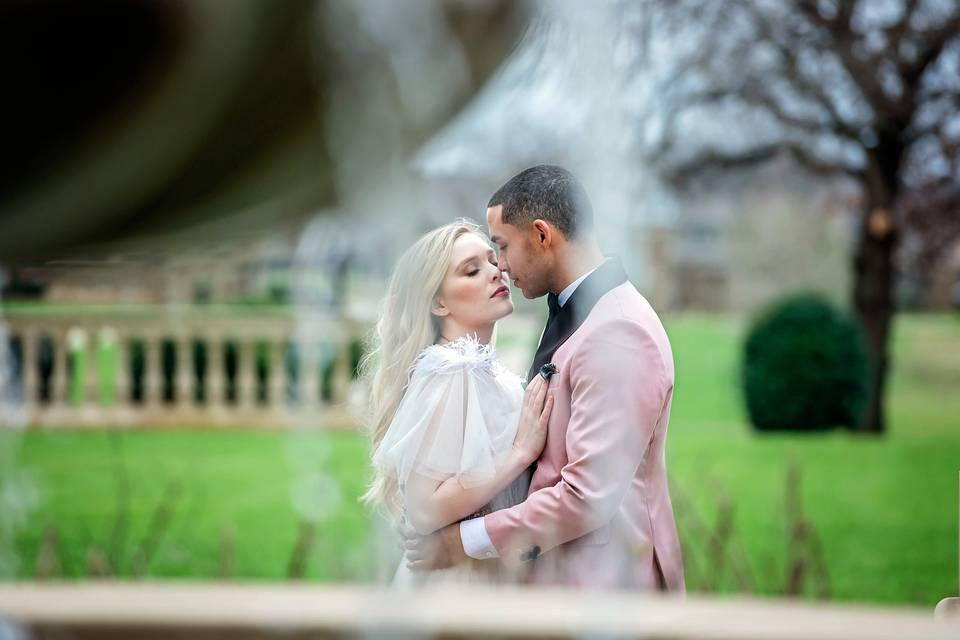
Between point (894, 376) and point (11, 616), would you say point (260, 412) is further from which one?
point (11, 616)

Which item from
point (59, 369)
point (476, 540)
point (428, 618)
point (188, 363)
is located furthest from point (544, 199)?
point (59, 369)

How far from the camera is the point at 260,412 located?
7.81 meters

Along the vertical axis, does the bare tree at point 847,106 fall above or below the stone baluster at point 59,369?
above

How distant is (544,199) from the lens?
5.18 feet

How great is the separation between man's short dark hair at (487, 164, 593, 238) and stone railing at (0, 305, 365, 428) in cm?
595

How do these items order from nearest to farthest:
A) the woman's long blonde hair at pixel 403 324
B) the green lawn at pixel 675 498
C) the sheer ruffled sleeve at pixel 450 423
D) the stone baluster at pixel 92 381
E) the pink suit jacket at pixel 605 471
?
the pink suit jacket at pixel 605 471 < the sheer ruffled sleeve at pixel 450 423 < the woman's long blonde hair at pixel 403 324 < the green lawn at pixel 675 498 < the stone baluster at pixel 92 381

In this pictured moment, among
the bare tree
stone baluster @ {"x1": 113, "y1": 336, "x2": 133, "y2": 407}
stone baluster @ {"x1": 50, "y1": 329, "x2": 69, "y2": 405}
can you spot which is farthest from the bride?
stone baluster @ {"x1": 50, "y1": 329, "x2": 69, "y2": 405}

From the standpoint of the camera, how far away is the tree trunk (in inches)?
298

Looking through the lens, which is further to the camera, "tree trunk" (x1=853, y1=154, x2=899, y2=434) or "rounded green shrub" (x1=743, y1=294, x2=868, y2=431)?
"tree trunk" (x1=853, y1=154, x2=899, y2=434)

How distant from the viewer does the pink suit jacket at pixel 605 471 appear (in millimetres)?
1531

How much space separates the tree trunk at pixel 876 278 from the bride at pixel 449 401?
255 inches

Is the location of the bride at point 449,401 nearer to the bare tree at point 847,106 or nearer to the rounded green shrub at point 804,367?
the bare tree at point 847,106

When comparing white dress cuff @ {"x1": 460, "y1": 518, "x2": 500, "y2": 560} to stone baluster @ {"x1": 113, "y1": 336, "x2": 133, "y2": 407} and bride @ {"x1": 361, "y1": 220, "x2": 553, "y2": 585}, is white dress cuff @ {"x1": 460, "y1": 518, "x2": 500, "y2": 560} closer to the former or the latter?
bride @ {"x1": 361, "y1": 220, "x2": 553, "y2": 585}

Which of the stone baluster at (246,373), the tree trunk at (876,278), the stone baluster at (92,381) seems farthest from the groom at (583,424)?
the stone baluster at (92,381)
